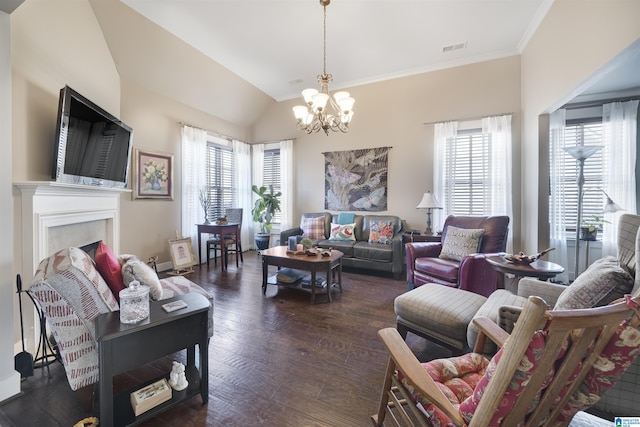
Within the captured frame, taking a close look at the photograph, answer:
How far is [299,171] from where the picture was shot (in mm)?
5457

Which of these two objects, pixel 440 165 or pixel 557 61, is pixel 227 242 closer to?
pixel 440 165

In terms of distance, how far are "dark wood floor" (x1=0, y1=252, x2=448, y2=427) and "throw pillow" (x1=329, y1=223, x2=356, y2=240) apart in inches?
63.0

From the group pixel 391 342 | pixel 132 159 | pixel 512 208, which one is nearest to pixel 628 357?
pixel 391 342

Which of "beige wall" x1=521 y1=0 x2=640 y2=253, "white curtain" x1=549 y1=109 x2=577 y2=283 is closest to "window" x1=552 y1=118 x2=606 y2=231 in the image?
"white curtain" x1=549 y1=109 x2=577 y2=283

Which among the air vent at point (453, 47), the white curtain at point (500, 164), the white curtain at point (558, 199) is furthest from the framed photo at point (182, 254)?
the white curtain at point (558, 199)

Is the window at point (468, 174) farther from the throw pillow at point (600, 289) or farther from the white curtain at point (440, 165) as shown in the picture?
the throw pillow at point (600, 289)

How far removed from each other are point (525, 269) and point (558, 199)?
2.23 meters

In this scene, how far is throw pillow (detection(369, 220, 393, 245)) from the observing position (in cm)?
416

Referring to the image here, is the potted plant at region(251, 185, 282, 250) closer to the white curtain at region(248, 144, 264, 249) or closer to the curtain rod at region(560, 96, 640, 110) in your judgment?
the white curtain at region(248, 144, 264, 249)

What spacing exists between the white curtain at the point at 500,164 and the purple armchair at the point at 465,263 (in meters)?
0.82

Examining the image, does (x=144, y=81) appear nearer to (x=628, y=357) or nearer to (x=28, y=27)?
(x=28, y=27)

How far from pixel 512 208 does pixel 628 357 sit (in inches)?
147

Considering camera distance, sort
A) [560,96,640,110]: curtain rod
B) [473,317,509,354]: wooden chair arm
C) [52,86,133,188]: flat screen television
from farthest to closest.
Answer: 1. [560,96,640,110]: curtain rod
2. [52,86,133,188]: flat screen television
3. [473,317,509,354]: wooden chair arm

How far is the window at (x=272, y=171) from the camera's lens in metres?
5.73
